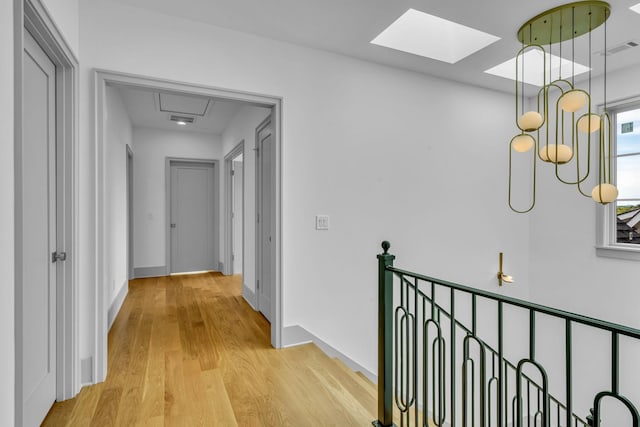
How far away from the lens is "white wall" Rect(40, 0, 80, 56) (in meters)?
1.71

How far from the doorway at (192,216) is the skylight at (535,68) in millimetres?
4589

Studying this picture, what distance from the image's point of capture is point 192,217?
6094mm

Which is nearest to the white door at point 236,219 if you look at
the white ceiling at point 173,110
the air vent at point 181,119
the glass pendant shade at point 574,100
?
the white ceiling at point 173,110

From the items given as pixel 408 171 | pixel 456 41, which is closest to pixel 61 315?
pixel 408 171

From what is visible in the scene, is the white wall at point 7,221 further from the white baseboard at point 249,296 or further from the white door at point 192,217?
the white door at point 192,217

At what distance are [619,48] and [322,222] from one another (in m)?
2.87

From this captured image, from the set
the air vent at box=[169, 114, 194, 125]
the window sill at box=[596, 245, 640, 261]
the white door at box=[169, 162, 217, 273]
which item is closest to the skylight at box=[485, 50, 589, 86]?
the window sill at box=[596, 245, 640, 261]

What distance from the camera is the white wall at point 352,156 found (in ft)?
7.91

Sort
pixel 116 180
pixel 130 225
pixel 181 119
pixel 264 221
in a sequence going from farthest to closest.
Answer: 1. pixel 130 225
2. pixel 181 119
3. pixel 116 180
4. pixel 264 221

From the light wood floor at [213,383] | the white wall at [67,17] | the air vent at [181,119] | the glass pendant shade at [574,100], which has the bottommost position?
the light wood floor at [213,383]

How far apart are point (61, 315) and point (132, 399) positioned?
0.63 m

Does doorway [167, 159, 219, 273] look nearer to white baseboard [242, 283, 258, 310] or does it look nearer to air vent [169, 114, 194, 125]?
air vent [169, 114, 194, 125]

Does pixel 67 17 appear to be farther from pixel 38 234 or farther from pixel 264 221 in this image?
pixel 264 221

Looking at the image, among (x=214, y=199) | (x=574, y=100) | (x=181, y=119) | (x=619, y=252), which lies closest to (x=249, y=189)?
(x=181, y=119)
